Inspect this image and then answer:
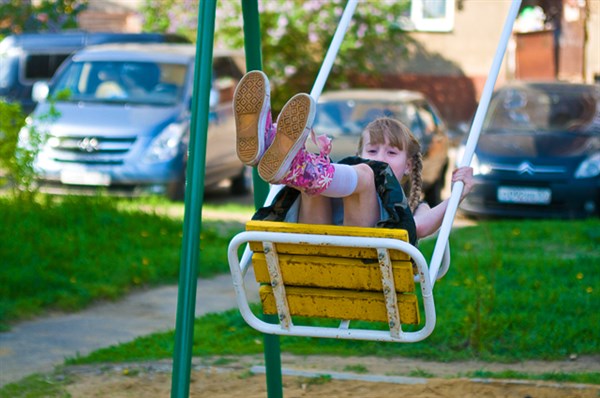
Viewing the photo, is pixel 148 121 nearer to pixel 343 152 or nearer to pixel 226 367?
pixel 343 152

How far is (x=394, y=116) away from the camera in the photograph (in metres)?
12.5

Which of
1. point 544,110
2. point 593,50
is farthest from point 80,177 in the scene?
point 593,50

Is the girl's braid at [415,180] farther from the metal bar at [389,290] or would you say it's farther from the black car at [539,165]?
the black car at [539,165]

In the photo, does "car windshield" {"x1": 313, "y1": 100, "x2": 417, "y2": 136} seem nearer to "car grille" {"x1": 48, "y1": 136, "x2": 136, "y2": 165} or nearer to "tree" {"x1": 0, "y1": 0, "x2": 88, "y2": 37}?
"car grille" {"x1": 48, "y1": 136, "x2": 136, "y2": 165}

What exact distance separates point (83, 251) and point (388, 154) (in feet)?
15.4

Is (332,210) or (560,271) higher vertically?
(332,210)

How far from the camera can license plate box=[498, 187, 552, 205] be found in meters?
11.8

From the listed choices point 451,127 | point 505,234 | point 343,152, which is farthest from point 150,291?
point 451,127

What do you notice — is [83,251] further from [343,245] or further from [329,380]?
[343,245]

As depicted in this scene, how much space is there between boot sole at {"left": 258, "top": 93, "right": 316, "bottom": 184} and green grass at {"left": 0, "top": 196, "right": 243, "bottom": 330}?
3.77 meters

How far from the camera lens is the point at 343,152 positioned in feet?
39.2

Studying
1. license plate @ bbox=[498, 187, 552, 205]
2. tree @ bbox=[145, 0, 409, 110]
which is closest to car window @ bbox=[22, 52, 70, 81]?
tree @ bbox=[145, 0, 409, 110]

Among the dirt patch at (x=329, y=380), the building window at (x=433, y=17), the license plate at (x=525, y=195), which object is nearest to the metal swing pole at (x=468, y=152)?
the dirt patch at (x=329, y=380)

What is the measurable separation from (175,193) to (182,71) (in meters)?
1.69
